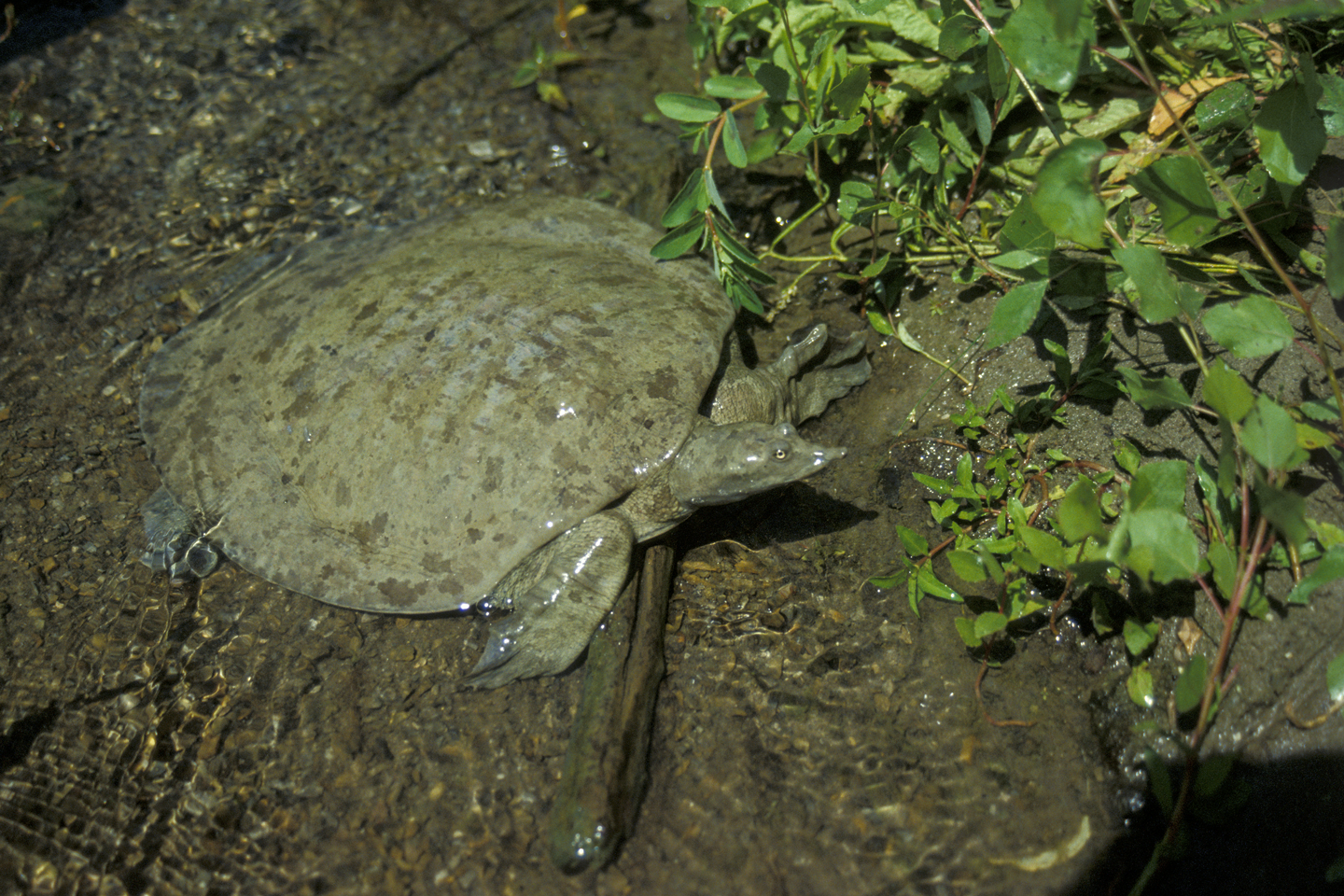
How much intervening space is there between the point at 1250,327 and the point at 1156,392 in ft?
0.73

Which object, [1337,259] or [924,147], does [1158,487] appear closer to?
[1337,259]

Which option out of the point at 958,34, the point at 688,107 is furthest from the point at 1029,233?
the point at 688,107

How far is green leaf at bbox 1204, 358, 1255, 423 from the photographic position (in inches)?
62.6

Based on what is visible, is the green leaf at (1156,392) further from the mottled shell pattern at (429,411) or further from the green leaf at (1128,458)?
the mottled shell pattern at (429,411)

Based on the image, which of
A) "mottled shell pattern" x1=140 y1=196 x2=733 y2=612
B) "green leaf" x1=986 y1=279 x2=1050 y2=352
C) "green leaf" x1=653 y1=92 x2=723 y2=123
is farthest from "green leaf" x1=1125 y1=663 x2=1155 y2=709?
"green leaf" x1=653 y1=92 x2=723 y2=123

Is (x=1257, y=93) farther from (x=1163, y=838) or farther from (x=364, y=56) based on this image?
(x=364, y=56)

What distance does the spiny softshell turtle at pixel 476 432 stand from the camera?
2096mm

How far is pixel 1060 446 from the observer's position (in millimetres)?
2240

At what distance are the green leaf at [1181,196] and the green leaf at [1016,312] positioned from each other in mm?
340

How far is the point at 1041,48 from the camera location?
68.6 inches

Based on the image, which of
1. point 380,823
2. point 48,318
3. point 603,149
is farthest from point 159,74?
point 380,823

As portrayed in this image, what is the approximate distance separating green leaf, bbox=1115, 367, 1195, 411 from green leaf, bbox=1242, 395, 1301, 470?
0.73 feet

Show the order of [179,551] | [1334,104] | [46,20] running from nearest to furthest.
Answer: [1334,104] → [179,551] → [46,20]

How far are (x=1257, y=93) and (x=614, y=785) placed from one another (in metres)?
2.49
